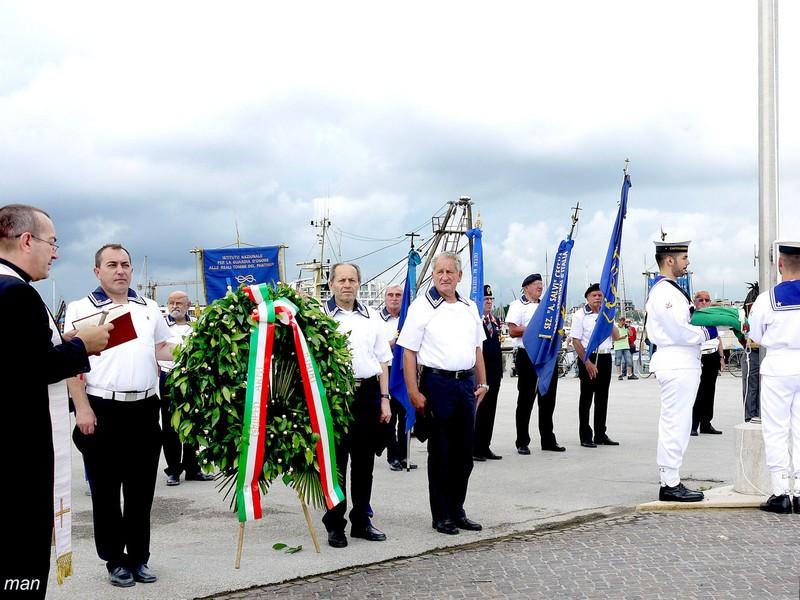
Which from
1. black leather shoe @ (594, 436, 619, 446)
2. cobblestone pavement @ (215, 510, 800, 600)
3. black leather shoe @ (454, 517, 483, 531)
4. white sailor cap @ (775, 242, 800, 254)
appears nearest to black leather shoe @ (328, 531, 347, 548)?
cobblestone pavement @ (215, 510, 800, 600)

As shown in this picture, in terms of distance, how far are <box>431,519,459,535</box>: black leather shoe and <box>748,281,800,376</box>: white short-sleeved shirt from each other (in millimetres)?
2818

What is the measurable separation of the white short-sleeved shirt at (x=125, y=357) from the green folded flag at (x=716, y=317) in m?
4.29

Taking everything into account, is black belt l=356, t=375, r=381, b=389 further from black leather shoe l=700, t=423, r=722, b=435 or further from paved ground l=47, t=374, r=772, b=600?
black leather shoe l=700, t=423, r=722, b=435

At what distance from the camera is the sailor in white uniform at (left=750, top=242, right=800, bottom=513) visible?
7.08 meters

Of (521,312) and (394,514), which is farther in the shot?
(521,312)

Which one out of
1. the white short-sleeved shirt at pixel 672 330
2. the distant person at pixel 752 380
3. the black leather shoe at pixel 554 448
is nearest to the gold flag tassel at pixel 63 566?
the white short-sleeved shirt at pixel 672 330

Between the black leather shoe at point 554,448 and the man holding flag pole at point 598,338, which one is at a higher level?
the man holding flag pole at point 598,338

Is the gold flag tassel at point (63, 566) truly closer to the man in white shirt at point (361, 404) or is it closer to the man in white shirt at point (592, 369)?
the man in white shirt at point (361, 404)

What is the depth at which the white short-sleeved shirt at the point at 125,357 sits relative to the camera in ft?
18.4

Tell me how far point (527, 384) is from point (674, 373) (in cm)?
391

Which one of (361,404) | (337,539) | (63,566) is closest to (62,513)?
(63,566)

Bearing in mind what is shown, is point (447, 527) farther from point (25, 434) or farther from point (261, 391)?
point (25, 434)

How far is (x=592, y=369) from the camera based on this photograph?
37.5 feet

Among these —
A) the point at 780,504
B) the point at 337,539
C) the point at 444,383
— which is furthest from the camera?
the point at 780,504
